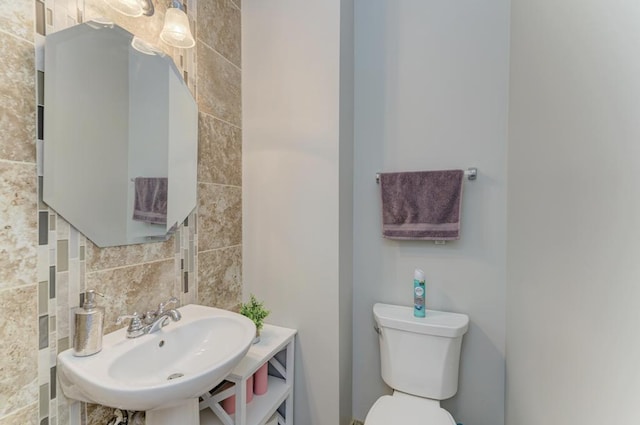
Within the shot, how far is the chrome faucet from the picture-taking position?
3.35 ft

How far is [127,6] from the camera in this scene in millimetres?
1040

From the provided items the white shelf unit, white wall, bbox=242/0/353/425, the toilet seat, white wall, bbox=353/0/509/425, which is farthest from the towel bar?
the white shelf unit

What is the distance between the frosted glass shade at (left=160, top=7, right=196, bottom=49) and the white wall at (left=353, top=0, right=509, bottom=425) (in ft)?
3.05

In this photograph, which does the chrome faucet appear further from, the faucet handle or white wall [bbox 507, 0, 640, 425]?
white wall [bbox 507, 0, 640, 425]

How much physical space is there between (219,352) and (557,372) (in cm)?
110

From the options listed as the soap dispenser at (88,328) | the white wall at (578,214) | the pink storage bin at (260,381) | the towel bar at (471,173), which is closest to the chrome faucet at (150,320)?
the soap dispenser at (88,328)

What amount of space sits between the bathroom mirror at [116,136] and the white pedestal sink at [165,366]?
14.4 inches

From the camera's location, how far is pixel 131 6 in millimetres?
1046

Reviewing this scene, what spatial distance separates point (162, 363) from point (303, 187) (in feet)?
3.13

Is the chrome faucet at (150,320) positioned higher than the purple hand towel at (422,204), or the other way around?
the purple hand towel at (422,204)

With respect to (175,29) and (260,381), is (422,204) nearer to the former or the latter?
(260,381)

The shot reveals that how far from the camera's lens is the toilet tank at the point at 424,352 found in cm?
136

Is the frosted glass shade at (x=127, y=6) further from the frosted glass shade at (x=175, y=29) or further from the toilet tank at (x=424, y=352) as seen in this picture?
the toilet tank at (x=424, y=352)

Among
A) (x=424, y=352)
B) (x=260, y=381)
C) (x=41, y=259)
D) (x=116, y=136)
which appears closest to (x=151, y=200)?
(x=116, y=136)
